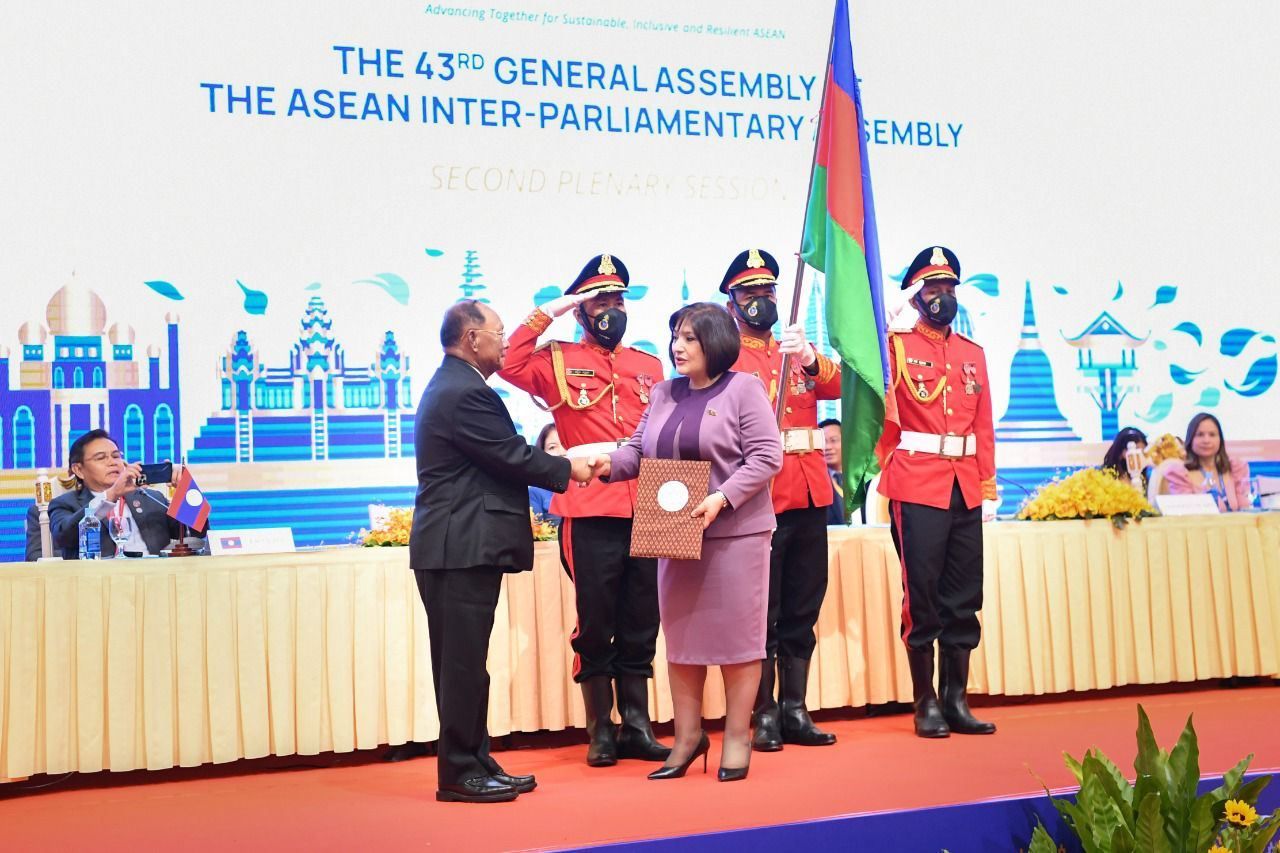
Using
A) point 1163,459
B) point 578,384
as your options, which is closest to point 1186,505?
point 1163,459

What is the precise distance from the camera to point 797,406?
4633 mm

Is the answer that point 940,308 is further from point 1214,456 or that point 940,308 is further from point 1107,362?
point 1214,456

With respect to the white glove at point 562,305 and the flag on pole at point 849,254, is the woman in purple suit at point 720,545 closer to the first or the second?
the white glove at point 562,305

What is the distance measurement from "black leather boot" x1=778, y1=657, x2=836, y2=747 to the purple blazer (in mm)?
901

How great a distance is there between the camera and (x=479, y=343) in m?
3.82

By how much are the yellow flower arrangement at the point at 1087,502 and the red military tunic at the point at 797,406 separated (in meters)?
1.21

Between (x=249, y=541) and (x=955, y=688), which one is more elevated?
(x=249, y=541)

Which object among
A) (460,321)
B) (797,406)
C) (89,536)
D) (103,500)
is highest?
(460,321)

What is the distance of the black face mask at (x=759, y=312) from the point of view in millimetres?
4535

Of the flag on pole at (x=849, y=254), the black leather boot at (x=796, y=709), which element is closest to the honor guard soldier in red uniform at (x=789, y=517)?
the black leather boot at (x=796, y=709)

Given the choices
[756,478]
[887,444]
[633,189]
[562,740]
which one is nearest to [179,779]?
[562,740]

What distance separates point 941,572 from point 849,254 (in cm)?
118

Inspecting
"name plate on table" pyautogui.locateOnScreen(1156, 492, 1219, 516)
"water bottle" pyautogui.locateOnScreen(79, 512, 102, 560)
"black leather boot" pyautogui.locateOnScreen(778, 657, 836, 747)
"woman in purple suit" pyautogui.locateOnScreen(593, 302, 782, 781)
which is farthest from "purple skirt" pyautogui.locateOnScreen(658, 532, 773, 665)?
"name plate on table" pyautogui.locateOnScreen(1156, 492, 1219, 516)

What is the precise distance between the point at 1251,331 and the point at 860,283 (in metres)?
3.40
